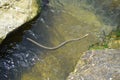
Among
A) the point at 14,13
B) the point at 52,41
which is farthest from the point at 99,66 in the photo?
the point at 14,13

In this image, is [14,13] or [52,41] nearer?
[14,13]

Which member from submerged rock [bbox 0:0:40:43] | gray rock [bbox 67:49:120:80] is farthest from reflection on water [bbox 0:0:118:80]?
gray rock [bbox 67:49:120:80]

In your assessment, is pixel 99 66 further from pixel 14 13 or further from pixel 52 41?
pixel 14 13

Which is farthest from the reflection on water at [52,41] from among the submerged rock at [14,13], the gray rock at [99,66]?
the gray rock at [99,66]

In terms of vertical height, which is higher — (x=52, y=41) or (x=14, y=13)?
(x=14, y=13)

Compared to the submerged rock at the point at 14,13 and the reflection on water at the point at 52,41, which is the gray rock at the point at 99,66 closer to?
the reflection on water at the point at 52,41

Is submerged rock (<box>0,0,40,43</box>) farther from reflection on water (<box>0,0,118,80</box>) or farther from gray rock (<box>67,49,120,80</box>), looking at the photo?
gray rock (<box>67,49,120,80</box>)
